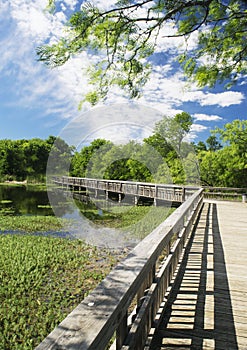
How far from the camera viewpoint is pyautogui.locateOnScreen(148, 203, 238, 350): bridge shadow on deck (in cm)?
218

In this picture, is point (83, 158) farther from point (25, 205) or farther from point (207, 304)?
point (207, 304)

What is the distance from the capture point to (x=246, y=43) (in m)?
5.24

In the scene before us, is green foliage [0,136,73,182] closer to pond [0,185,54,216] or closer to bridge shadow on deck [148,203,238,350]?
pond [0,185,54,216]

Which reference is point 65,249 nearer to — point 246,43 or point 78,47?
point 78,47

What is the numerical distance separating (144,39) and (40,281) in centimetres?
487

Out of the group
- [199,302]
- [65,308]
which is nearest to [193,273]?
[199,302]

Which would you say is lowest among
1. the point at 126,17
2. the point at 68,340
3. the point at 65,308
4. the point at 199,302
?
the point at 65,308

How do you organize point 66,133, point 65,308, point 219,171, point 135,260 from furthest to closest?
1. point 219,171
2. point 66,133
3. point 65,308
4. point 135,260

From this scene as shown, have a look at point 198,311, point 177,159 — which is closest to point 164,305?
point 198,311

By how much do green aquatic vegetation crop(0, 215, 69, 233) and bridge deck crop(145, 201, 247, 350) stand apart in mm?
7732

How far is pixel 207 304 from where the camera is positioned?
286 cm

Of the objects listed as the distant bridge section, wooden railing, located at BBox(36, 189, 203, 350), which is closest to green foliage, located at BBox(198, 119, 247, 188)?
the distant bridge section

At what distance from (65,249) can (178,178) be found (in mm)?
16734

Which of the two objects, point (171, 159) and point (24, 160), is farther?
→ point (24, 160)
